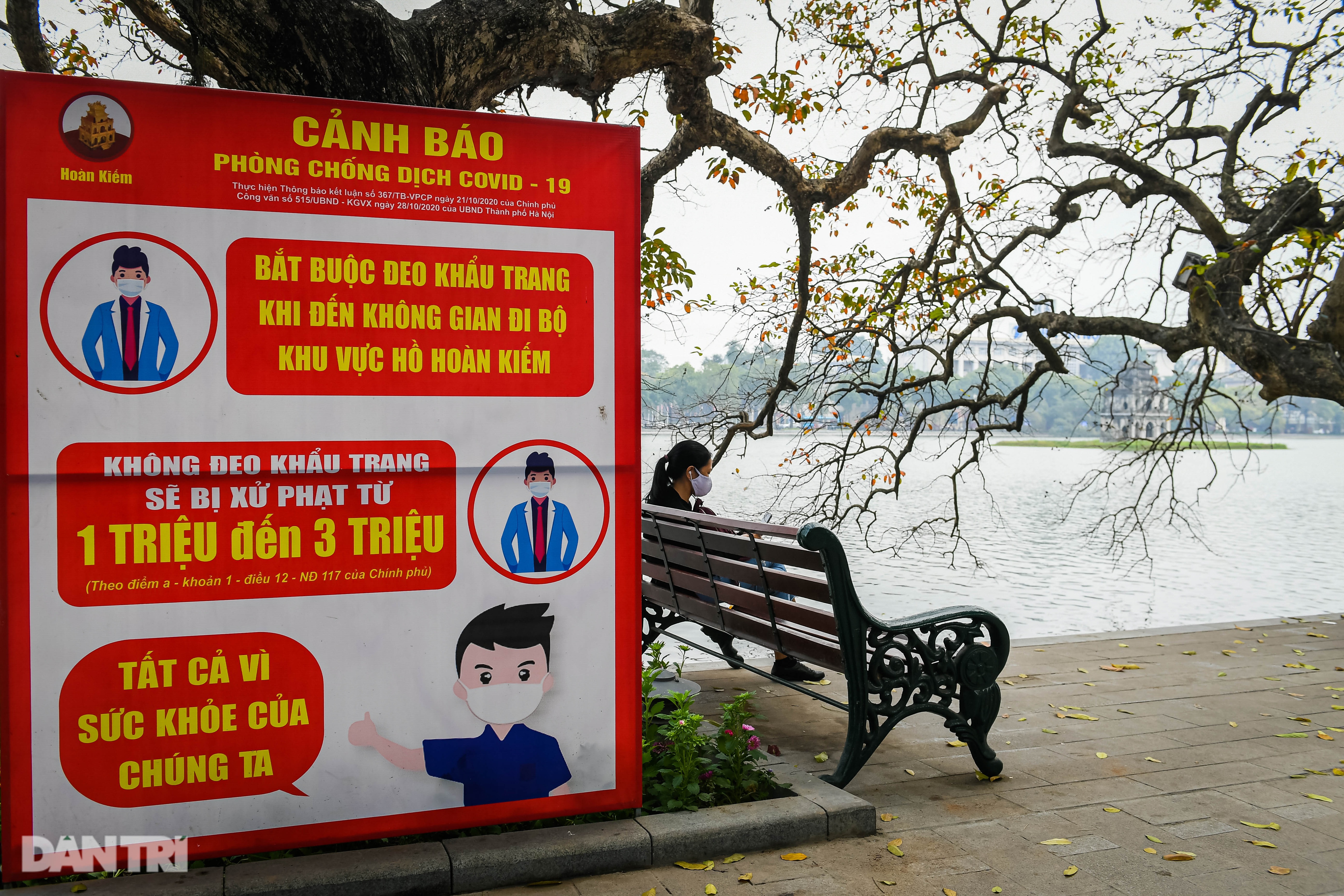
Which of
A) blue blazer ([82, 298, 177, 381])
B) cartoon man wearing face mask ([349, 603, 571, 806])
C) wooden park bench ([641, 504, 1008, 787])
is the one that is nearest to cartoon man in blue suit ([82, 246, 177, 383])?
blue blazer ([82, 298, 177, 381])

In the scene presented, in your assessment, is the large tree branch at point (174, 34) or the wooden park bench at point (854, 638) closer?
the wooden park bench at point (854, 638)

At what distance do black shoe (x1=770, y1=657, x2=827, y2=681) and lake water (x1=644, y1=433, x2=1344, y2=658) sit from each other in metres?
0.70

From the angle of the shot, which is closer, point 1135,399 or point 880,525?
point 1135,399

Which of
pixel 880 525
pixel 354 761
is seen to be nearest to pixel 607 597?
pixel 354 761

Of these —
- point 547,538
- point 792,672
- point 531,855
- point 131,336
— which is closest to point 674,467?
point 792,672

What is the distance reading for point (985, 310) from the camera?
893cm

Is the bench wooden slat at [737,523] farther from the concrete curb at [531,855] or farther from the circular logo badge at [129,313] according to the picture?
the circular logo badge at [129,313]

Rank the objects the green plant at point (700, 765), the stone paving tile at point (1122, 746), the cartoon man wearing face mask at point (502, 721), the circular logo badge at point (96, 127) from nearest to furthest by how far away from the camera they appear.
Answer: the circular logo badge at point (96, 127)
the cartoon man wearing face mask at point (502, 721)
the green plant at point (700, 765)
the stone paving tile at point (1122, 746)

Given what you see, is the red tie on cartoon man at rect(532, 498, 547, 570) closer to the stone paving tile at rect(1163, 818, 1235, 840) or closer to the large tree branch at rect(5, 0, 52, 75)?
the stone paving tile at rect(1163, 818, 1235, 840)

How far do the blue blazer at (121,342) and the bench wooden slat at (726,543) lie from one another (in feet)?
5.59

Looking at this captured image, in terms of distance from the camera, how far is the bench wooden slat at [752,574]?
4.19 metres

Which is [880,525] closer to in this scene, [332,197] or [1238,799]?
[1238,799]

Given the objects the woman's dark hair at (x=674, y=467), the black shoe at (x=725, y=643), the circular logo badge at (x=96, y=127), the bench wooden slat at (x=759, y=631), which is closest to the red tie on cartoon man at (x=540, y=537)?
the bench wooden slat at (x=759, y=631)

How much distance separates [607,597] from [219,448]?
1.39 metres
